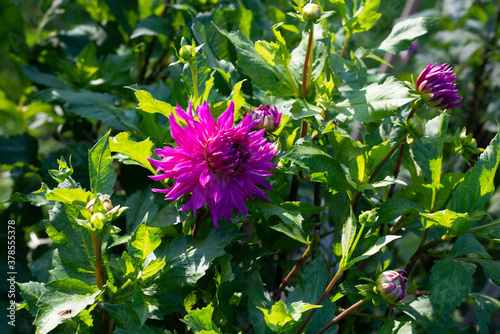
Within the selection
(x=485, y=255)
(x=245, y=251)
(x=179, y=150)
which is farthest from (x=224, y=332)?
(x=485, y=255)

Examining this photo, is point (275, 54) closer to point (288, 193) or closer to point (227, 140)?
point (227, 140)

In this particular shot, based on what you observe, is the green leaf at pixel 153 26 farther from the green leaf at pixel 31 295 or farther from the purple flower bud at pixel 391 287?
the purple flower bud at pixel 391 287

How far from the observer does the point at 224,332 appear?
0.62 m

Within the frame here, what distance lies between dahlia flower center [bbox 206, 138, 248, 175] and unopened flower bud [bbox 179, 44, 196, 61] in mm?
137

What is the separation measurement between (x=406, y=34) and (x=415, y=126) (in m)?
0.23

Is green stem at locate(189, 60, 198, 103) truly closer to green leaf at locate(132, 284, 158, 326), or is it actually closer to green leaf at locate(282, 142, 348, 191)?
green leaf at locate(282, 142, 348, 191)

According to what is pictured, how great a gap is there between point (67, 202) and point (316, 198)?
41cm

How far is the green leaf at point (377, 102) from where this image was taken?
23.6 inches

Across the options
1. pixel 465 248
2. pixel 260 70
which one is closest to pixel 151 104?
pixel 260 70

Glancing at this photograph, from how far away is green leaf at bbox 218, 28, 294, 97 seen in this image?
0.67 metres

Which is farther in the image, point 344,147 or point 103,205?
point 344,147

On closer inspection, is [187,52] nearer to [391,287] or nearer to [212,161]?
[212,161]

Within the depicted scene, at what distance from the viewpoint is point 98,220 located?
52 cm

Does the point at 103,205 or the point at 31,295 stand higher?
the point at 103,205
